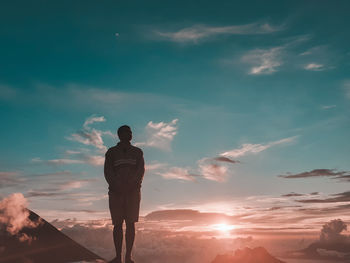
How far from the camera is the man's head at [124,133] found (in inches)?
401

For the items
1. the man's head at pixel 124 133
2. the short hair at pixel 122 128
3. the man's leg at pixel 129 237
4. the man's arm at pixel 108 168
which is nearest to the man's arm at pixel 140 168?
the man's head at pixel 124 133

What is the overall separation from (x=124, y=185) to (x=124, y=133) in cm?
160

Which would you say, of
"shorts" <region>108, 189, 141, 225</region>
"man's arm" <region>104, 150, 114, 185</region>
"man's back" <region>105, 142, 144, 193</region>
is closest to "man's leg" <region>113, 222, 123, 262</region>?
"shorts" <region>108, 189, 141, 225</region>

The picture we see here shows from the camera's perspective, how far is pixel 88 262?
1002 cm

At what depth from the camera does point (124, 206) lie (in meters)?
10.1

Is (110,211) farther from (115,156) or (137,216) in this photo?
(115,156)

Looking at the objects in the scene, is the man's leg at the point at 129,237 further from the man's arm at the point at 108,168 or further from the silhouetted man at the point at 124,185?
the man's arm at the point at 108,168

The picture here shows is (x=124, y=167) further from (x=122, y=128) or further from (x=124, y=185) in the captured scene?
(x=122, y=128)

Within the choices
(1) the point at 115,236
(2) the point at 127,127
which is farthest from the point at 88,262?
(2) the point at 127,127

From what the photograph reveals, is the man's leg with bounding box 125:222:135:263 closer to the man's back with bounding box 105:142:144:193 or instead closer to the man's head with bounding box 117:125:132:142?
the man's back with bounding box 105:142:144:193

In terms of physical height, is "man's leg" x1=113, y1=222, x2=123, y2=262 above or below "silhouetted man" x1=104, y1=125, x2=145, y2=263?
below

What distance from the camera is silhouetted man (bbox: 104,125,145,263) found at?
32.7 feet

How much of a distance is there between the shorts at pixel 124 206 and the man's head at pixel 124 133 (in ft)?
5.35

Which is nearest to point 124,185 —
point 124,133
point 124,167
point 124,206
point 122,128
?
point 124,167
